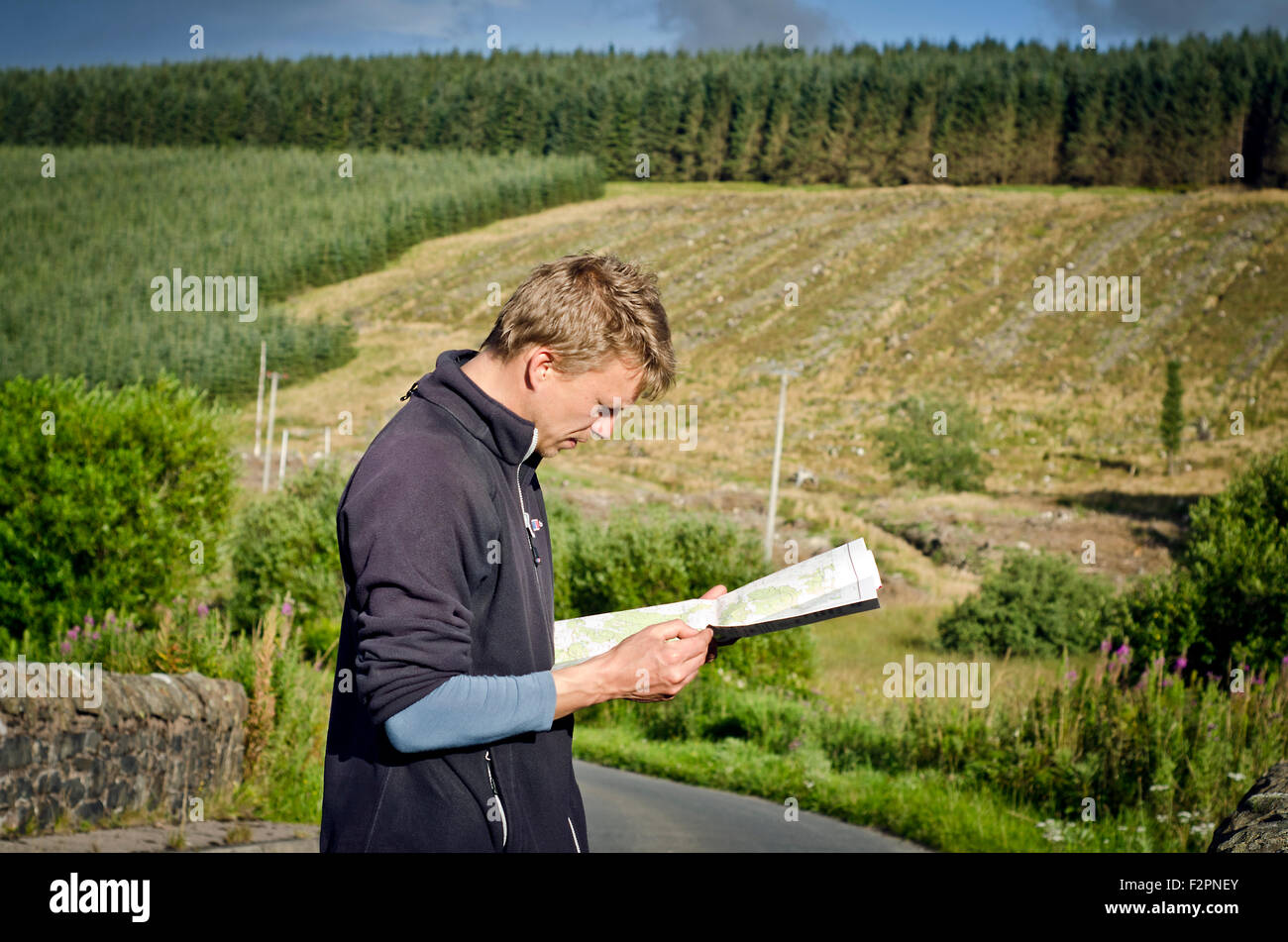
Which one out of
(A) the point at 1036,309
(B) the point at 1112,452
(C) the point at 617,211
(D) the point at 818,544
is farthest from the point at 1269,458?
(C) the point at 617,211

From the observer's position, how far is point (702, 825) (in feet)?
30.6

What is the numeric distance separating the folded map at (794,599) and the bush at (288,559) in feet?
59.6

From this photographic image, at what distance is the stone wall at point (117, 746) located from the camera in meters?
6.04

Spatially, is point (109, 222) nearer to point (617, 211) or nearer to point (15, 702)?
point (617, 211)

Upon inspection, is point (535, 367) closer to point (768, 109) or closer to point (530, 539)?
point (530, 539)

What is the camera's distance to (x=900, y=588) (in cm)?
3638

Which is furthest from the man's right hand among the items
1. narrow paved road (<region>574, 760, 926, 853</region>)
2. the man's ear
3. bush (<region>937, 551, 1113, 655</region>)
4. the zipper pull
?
bush (<region>937, 551, 1113, 655</region>)

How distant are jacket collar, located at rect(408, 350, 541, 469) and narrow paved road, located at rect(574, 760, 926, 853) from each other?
5758 mm

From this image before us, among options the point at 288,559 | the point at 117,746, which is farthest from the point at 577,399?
the point at 288,559

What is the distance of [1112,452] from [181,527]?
50.3m

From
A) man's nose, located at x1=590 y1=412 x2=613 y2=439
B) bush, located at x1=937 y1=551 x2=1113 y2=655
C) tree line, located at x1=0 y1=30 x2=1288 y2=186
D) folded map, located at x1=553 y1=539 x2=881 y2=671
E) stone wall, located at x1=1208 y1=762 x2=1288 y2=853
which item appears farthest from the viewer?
tree line, located at x1=0 y1=30 x2=1288 y2=186

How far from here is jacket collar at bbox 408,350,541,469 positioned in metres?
2.14

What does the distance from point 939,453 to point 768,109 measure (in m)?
77.9

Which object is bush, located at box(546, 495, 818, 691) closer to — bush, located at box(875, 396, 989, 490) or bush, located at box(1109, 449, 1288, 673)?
bush, located at box(1109, 449, 1288, 673)
